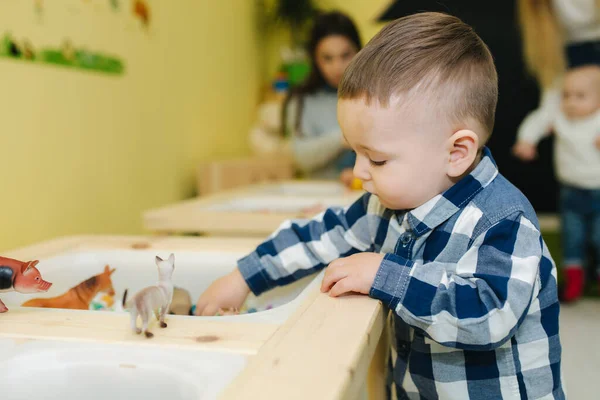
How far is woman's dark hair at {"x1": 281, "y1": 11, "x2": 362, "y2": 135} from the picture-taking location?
6.61 ft

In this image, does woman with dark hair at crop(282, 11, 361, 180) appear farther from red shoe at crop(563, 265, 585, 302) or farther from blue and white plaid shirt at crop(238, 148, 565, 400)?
blue and white plaid shirt at crop(238, 148, 565, 400)

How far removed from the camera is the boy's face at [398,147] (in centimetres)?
66

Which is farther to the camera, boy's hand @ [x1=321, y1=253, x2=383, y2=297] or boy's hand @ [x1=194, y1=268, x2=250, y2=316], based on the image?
boy's hand @ [x1=194, y1=268, x2=250, y2=316]

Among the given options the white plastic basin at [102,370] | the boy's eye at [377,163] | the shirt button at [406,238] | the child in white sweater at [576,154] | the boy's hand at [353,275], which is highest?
the boy's eye at [377,163]

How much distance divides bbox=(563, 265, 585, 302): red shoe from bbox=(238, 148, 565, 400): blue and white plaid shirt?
5.78 ft

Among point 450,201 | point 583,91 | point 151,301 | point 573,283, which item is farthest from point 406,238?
point 573,283

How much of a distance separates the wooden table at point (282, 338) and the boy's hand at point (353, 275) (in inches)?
0.5

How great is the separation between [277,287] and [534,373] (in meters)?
0.38

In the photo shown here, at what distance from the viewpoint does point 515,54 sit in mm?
2938

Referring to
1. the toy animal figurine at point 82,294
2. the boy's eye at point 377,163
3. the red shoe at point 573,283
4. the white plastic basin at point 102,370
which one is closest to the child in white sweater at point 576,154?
the red shoe at point 573,283

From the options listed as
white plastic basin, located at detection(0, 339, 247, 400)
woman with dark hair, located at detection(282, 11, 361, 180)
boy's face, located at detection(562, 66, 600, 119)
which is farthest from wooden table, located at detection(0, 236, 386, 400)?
boy's face, located at detection(562, 66, 600, 119)

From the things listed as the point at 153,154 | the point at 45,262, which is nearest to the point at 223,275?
the point at 45,262

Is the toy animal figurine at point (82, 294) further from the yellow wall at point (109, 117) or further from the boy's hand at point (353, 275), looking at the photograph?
the yellow wall at point (109, 117)

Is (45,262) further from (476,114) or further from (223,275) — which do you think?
(476,114)
